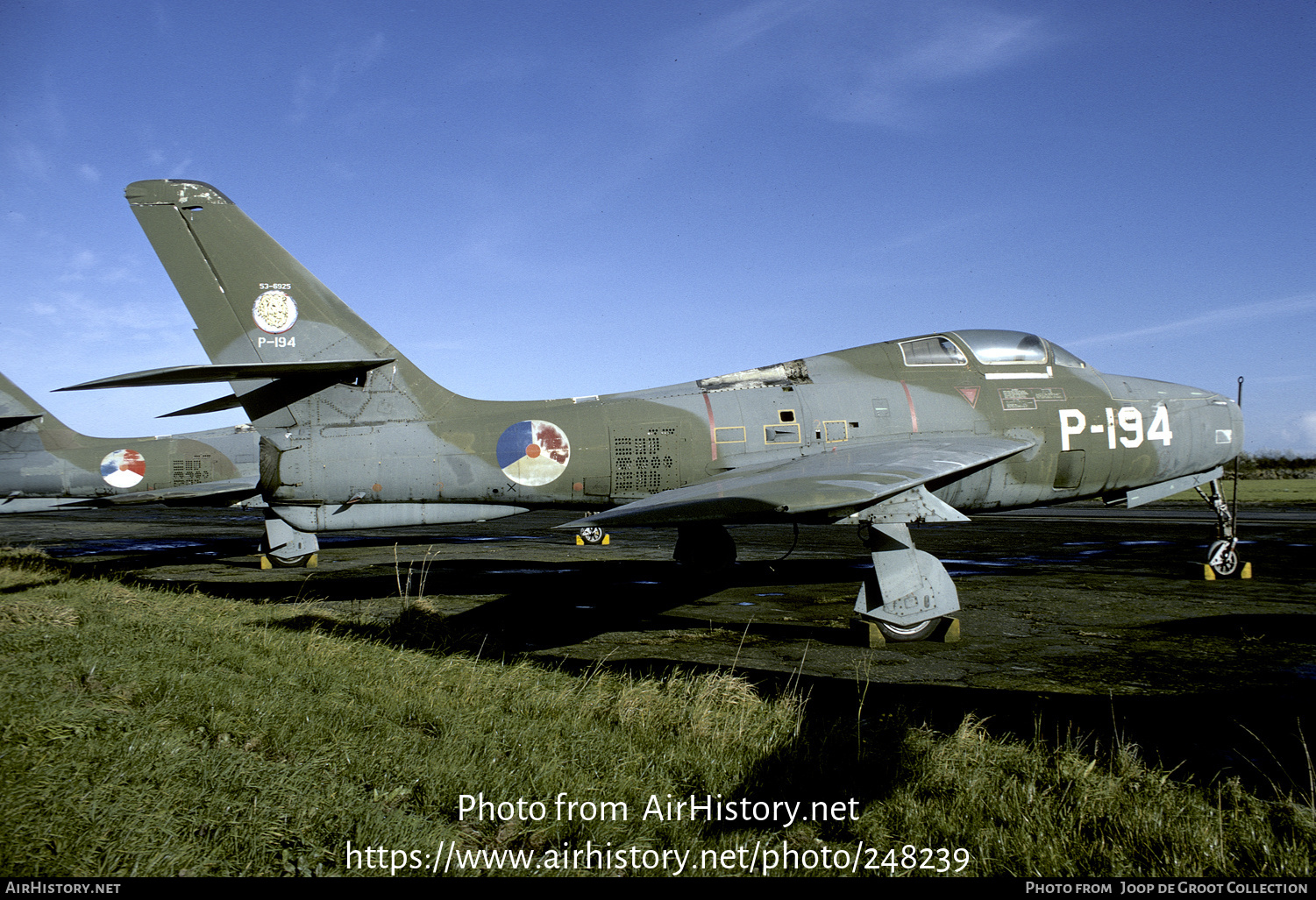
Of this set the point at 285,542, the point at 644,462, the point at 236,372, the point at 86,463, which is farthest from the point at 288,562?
the point at 644,462

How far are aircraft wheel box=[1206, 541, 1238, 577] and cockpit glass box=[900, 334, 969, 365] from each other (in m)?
5.31

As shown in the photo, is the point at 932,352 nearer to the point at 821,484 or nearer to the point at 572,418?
the point at 821,484

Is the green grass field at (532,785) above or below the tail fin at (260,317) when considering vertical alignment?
below

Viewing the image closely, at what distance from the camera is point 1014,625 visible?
8273 mm

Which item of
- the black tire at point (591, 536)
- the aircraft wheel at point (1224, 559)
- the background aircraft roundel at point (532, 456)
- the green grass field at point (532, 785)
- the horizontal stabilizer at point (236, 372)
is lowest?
the black tire at point (591, 536)

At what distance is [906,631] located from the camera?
7.76m

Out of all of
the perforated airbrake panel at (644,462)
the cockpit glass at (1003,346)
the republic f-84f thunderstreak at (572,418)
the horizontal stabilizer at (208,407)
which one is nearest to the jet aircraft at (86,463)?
the horizontal stabilizer at (208,407)

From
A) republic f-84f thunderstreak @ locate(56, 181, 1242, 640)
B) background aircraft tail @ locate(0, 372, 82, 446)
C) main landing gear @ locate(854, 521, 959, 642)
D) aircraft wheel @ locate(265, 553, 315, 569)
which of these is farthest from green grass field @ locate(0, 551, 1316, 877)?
background aircraft tail @ locate(0, 372, 82, 446)

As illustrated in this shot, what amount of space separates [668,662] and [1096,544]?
14.0 metres

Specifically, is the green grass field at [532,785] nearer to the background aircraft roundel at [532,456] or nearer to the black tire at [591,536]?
the background aircraft roundel at [532,456]

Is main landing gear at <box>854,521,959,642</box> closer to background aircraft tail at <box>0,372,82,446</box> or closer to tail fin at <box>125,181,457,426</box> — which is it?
tail fin at <box>125,181,457,426</box>

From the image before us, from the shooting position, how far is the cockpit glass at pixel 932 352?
10234mm

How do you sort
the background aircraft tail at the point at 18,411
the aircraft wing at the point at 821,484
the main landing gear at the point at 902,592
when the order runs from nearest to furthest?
the aircraft wing at the point at 821,484, the main landing gear at the point at 902,592, the background aircraft tail at the point at 18,411

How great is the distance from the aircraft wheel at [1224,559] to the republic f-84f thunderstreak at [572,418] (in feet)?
6.67
